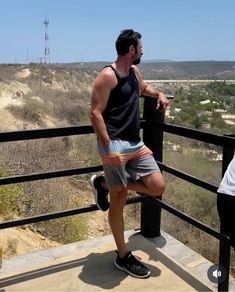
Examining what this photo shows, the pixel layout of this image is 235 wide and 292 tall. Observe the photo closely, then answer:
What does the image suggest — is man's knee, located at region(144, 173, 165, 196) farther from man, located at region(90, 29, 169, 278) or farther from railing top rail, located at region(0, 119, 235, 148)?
railing top rail, located at region(0, 119, 235, 148)

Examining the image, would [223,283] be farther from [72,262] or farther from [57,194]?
[57,194]

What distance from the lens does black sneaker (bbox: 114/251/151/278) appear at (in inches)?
137

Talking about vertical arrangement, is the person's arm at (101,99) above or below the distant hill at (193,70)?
above

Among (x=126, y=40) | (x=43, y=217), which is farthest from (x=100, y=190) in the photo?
(x=126, y=40)

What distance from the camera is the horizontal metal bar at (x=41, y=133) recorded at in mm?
3448

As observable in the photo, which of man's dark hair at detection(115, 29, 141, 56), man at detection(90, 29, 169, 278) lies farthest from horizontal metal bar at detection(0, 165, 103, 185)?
man's dark hair at detection(115, 29, 141, 56)

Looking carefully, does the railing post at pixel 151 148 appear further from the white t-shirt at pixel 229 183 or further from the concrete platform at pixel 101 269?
the white t-shirt at pixel 229 183

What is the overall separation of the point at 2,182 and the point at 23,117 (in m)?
21.4

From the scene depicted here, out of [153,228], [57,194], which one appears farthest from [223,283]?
[57,194]

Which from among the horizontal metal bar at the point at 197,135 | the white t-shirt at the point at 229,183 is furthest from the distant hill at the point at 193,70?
the white t-shirt at the point at 229,183

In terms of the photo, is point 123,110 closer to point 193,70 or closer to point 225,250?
point 225,250

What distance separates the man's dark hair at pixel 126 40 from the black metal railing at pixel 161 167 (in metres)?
0.78

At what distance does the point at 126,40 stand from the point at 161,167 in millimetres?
1263

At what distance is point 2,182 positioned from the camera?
346 centimetres
